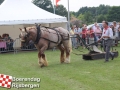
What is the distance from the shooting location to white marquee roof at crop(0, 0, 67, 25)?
1712 centimetres

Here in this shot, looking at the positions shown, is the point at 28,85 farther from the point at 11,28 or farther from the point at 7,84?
the point at 11,28

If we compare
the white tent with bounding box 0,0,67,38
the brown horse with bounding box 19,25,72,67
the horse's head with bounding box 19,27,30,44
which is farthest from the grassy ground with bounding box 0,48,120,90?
the white tent with bounding box 0,0,67,38

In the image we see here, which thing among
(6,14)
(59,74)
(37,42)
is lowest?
(59,74)

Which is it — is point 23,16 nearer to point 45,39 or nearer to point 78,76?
point 45,39

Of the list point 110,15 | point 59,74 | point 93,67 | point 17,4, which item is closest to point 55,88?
point 59,74

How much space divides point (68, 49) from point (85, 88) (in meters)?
4.72

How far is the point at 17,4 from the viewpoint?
19.2 meters

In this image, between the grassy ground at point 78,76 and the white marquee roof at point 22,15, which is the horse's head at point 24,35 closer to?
the grassy ground at point 78,76

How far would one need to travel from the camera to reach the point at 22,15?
1786 centimetres

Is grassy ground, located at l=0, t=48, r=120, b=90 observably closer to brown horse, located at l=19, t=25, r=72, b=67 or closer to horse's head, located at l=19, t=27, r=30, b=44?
brown horse, located at l=19, t=25, r=72, b=67

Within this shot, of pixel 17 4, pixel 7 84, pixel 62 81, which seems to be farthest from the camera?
pixel 17 4

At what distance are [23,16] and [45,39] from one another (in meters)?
7.53

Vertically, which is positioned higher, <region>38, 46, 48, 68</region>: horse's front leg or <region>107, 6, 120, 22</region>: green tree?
<region>107, 6, 120, 22</region>: green tree

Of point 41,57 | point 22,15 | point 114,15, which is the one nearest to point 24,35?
point 41,57
